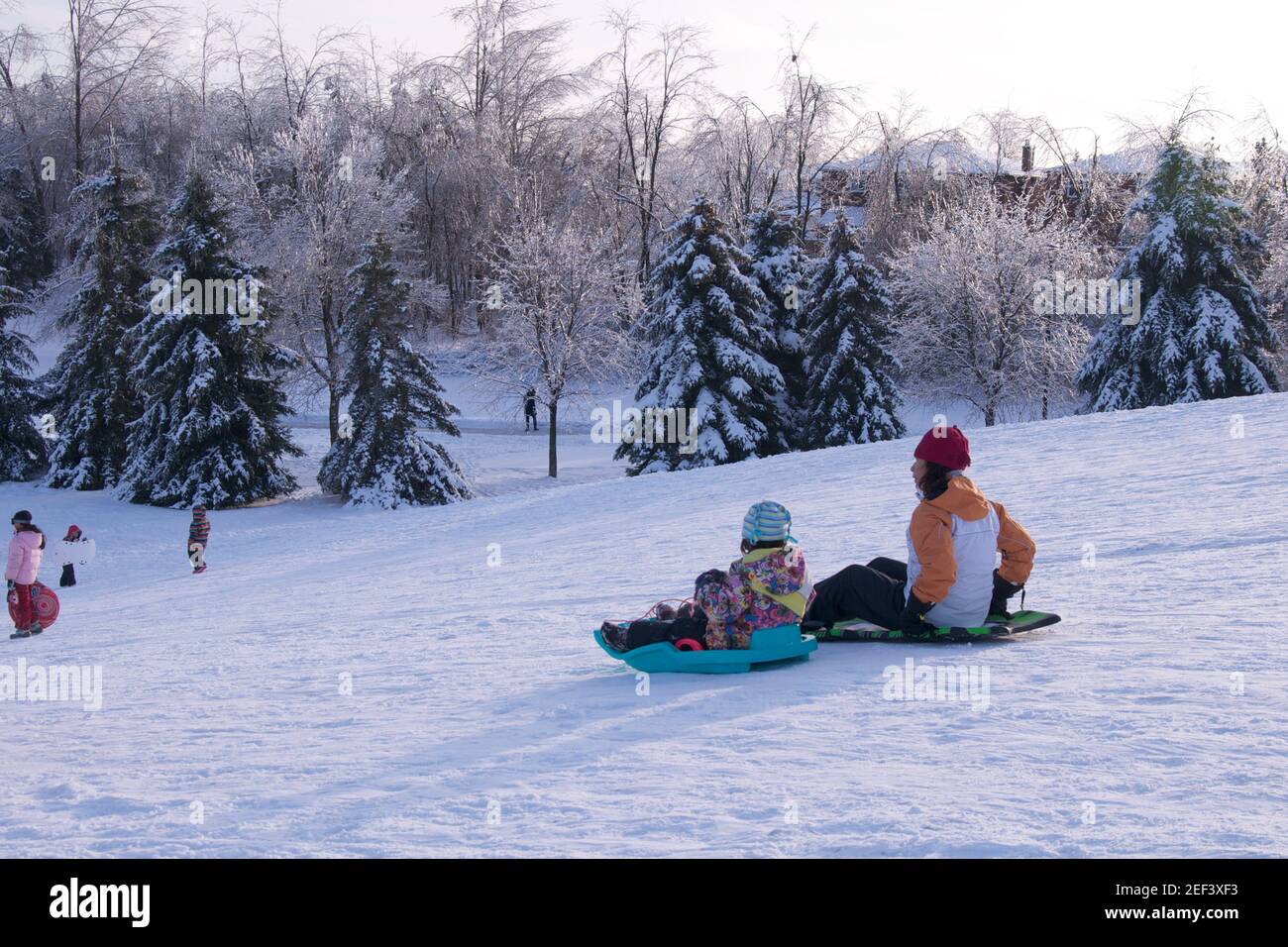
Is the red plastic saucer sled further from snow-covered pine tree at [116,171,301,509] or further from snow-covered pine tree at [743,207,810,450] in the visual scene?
snow-covered pine tree at [743,207,810,450]

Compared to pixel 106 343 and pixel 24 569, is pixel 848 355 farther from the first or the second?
pixel 24 569

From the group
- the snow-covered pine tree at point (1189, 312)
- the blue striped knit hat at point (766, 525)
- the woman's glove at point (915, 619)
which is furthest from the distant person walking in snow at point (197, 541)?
the snow-covered pine tree at point (1189, 312)

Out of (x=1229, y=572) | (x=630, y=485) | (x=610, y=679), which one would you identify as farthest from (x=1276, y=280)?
(x=610, y=679)

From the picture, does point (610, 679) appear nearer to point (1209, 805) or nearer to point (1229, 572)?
point (1209, 805)

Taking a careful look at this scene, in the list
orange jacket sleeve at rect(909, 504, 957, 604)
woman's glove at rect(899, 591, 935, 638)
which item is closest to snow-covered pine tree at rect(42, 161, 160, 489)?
woman's glove at rect(899, 591, 935, 638)

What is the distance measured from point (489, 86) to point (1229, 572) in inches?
2096

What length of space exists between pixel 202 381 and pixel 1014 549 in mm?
24913

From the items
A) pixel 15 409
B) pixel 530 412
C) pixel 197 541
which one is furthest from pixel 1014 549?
pixel 530 412

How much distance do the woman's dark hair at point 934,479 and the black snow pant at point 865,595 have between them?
2.35 ft

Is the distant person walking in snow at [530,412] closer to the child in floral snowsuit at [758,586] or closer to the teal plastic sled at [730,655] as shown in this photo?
the teal plastic sled at [730,655]

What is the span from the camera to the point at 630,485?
19953 mm

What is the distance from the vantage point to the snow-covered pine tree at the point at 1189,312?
29.5 meters

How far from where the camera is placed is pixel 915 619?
22.4 feet

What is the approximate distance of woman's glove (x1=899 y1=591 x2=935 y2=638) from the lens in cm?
676
